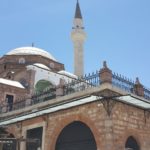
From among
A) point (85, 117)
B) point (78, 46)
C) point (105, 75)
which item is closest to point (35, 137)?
point (85, 117)

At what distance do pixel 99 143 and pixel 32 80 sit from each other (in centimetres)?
1617

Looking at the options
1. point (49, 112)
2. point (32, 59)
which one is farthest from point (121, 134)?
point (32, 59)

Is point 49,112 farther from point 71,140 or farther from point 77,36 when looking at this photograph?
point 77,36

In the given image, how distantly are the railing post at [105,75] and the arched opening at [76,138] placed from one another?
2013mm

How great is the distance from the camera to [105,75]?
11.8 m

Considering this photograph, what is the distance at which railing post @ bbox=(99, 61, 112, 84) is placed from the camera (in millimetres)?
11722

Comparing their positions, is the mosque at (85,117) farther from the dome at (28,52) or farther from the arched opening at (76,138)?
the dome at (28,52)

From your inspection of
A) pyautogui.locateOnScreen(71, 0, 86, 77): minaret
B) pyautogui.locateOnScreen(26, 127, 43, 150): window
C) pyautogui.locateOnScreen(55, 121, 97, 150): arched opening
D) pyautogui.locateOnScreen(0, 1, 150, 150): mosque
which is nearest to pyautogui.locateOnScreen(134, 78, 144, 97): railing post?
pyautogui.locateOnScreen(0, 1, 150, 150): mosque

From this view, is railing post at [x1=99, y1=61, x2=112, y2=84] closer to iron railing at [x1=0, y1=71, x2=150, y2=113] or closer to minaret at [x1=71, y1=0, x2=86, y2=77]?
iron railing at [x1=0, y1=71, x2=150, y2=113]

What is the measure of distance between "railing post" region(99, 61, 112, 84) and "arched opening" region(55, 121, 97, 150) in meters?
2.01

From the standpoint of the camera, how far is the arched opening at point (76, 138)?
12138mm

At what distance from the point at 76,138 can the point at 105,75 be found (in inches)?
112

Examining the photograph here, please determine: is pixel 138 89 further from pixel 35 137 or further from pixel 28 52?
pixel 28 52

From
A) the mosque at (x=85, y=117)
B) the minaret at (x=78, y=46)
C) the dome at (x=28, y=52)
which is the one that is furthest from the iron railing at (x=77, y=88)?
the dome at (x=28, y=52)
